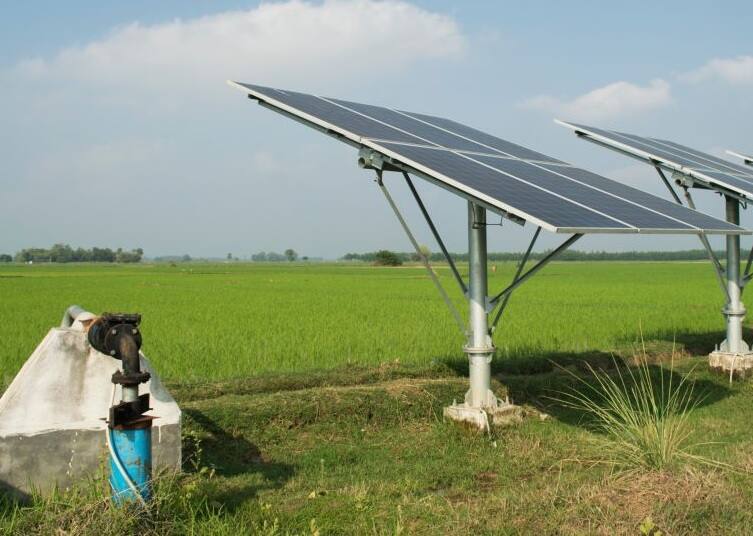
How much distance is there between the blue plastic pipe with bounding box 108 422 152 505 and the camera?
14.7 feet

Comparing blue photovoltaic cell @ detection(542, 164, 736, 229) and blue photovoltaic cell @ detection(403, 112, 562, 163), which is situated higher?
blue photovoltaic cell @ detection(403, 112, 562, 163)

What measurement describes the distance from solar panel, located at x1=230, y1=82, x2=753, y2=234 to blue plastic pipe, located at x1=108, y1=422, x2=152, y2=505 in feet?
11.4

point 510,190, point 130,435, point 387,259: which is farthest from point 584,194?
point 387,259

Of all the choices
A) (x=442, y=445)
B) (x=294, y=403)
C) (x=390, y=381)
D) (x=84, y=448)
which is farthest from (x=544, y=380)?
(x=84, y=448)

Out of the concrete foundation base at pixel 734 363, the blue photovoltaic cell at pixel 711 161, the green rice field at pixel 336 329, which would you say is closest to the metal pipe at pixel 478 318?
the green rice field at pixel 336 329

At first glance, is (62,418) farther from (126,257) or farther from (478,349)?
(126,257)

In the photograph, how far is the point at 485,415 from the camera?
7844 mm

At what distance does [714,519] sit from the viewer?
192 inches

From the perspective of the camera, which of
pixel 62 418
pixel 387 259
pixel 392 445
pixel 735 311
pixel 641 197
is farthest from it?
pixel 387 259

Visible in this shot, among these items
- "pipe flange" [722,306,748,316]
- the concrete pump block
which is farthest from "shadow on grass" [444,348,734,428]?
the concrete pump block

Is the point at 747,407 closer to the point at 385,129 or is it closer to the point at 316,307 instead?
the point at 385,129

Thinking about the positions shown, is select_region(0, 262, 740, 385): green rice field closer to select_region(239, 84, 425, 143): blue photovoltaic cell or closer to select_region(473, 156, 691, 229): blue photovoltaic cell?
select_region(473, 156, 691, 229): blue photovoltaic cell

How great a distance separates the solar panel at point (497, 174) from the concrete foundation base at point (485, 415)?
2274 mm

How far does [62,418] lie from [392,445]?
10.9 feet
